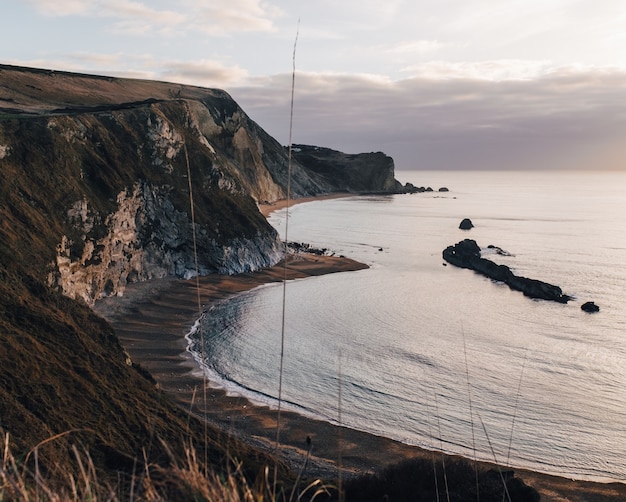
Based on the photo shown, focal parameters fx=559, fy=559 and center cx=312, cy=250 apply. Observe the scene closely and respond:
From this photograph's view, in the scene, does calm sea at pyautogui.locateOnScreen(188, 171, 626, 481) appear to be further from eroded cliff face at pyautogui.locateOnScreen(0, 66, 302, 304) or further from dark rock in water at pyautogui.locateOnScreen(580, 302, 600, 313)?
eroded cliff face at pyautogui.locateOnScreen(0, 66, 302, 304)

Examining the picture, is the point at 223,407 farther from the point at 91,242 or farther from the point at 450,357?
the point at 91,242

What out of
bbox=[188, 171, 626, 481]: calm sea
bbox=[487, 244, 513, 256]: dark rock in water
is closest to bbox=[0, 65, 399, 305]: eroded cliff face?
bbox=[188, 171, 626, 481]: calm sea

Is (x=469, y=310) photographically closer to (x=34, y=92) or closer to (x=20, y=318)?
(x=20, y=318)

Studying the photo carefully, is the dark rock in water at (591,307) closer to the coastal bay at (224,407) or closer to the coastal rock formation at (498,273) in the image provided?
the coastal rock formation at (498,273)

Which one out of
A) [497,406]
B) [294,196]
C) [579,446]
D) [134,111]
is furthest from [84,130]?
[294,196]

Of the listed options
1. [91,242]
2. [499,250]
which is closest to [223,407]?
[91,242]
